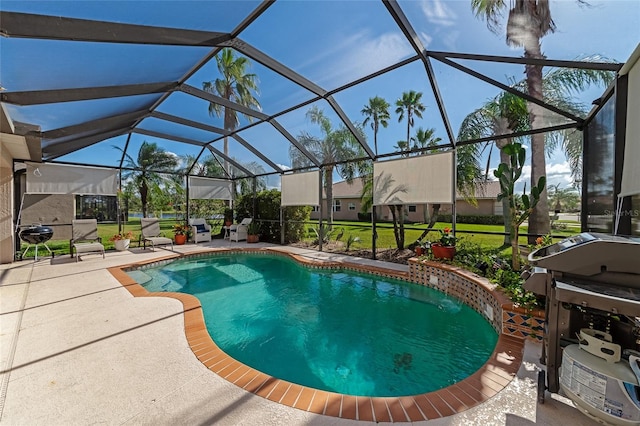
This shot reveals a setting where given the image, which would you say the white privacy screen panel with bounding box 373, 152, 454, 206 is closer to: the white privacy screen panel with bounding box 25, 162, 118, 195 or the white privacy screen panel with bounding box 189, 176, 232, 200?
the white privacy screen panel with bounding box 189, 176, 232, 200

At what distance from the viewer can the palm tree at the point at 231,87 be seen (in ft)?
23.7

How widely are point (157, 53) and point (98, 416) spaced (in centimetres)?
453

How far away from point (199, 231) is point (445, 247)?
9.52 m

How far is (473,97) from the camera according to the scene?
21.2ft

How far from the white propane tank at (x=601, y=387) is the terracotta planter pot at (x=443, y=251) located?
417 centimetres

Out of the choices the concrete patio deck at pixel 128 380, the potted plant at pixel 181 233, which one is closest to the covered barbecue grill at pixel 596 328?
the concrete patio deck at pixel 128 380

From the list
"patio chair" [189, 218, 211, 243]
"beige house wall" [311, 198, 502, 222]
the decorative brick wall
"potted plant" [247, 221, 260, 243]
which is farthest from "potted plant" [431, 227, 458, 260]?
"beige house wall" [311, 198, 502, 222]

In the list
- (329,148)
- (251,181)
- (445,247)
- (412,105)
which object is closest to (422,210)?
(412,105)

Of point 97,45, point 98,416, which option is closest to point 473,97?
point 97,45

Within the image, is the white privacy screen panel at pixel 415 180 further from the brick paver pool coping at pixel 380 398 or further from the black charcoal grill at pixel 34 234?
the black charcoal grill at pixel 34 234

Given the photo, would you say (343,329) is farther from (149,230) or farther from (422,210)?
(422,210)

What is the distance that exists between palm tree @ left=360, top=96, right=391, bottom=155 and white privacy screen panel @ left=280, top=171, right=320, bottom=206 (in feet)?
18.6

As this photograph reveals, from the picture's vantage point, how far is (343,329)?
404 centimetres

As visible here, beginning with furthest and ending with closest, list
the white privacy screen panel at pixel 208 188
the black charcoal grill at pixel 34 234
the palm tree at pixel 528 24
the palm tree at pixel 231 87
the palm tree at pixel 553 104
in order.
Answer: the white privacy screen panel at pixel 208 188, the palm tree at pixel 231 87, the black charcoal grill at pixel 34 234, the palm tree at pixel 553 104, the palm tree at pixel 528 24
